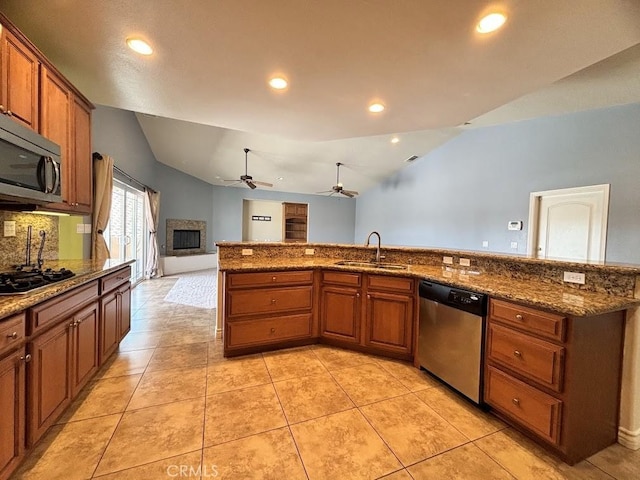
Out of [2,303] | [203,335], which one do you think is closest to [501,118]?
[203,335]

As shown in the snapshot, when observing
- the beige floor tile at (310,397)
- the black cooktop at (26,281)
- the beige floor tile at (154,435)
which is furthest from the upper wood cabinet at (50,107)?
the beige floor tile at (310,397)

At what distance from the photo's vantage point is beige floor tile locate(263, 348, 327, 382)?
229 cm

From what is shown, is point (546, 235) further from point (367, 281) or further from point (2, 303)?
point (2, 303)

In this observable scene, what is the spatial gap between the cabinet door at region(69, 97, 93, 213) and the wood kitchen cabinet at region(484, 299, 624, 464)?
11.4ft

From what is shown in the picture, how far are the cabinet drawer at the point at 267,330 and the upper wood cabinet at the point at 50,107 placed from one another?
1.76m

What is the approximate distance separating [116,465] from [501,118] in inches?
246

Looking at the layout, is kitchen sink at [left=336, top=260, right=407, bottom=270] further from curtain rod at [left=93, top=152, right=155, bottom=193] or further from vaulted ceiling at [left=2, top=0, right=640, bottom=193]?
curtain rod at [left=93, top=152, right=155, bottom=193]

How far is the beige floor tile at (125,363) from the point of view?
2.23 metres

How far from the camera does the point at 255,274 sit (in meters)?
2.54

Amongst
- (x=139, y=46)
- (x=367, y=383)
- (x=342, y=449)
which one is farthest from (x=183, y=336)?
(x=139, y=46)

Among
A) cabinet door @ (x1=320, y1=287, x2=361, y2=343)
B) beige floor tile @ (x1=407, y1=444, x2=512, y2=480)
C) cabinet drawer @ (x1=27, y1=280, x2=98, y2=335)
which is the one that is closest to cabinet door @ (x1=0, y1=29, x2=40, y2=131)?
cabinet drawer @ (x1=27, y1=280, x2=98, y2=335)

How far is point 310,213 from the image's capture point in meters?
10.1

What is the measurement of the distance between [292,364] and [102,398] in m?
Answer: 1.46

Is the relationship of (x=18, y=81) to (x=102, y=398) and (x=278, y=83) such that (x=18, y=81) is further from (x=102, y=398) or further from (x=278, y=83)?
(x=102, y=398)
